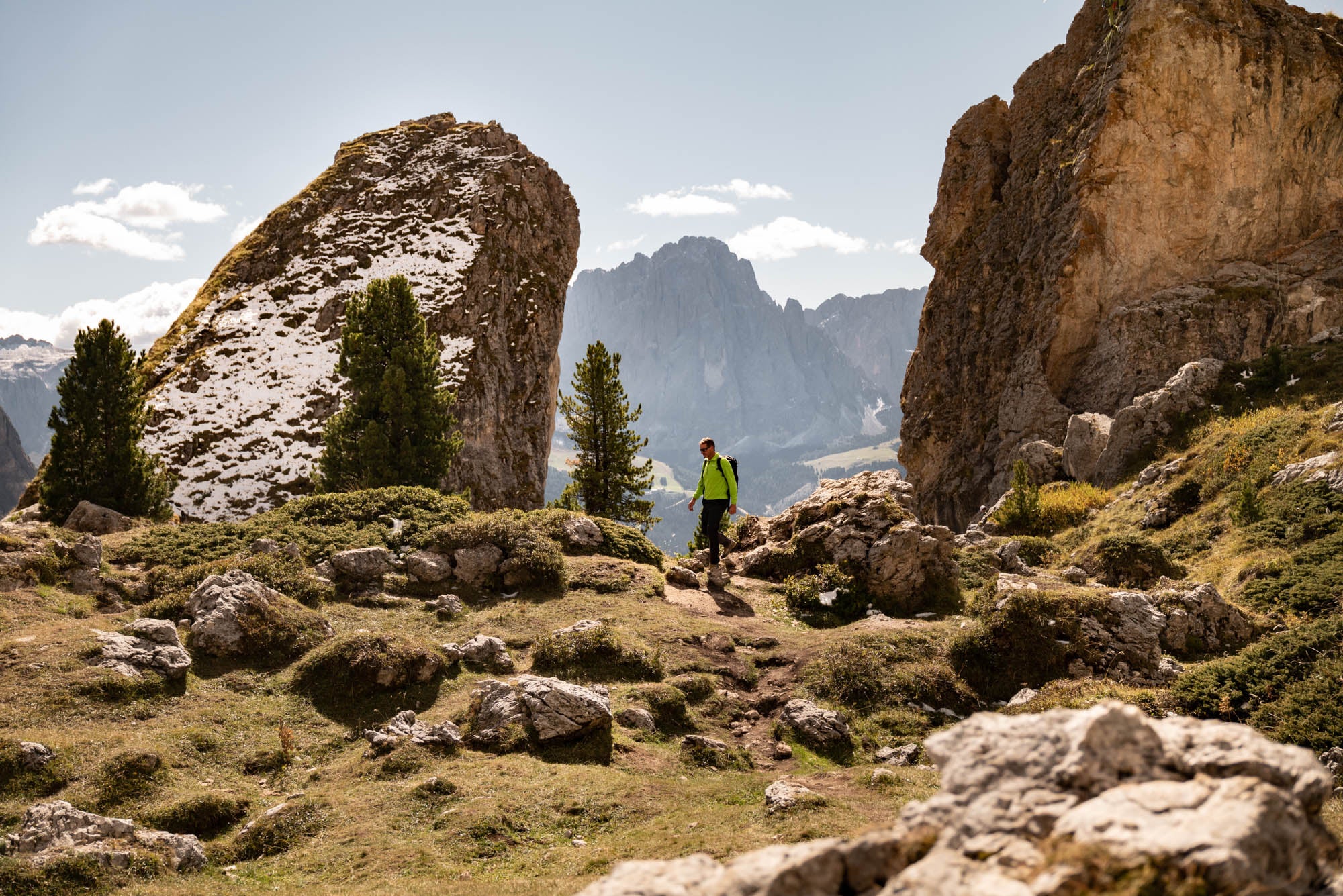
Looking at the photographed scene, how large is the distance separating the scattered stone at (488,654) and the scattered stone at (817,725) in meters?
4.87

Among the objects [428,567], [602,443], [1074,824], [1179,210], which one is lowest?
[428,567]

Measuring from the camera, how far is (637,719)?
40.5 ft

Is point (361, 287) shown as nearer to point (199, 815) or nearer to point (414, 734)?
point (414, 734)

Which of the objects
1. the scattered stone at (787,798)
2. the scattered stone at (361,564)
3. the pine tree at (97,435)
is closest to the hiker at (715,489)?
the scattered stone at (361,564)

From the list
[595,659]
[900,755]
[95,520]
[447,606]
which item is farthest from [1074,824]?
[95,520]

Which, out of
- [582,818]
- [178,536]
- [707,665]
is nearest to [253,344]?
[178,536]

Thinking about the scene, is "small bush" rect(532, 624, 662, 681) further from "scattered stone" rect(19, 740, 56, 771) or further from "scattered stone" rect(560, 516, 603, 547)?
"scattered stone" rect(560, 516, 603, 547)

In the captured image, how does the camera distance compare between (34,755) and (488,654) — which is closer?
(34,755)

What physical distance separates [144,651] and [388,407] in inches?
728

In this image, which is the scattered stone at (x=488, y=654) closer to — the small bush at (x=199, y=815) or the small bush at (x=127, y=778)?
the small bush at (x=199, y=815)

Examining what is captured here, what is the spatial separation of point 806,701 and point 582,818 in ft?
15.6

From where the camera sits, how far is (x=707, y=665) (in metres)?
14.7

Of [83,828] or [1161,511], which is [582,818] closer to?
[83,828]

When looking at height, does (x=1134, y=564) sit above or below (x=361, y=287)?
below
